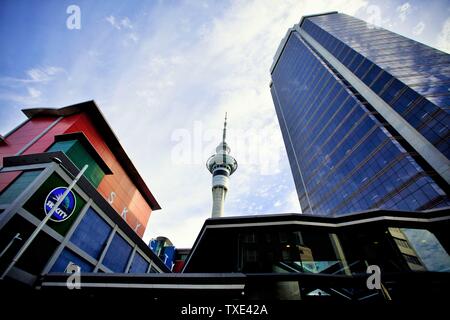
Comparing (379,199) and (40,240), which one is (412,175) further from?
(40,240)

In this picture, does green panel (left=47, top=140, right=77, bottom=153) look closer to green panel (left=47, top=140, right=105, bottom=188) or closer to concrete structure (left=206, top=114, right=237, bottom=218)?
green panel (left=47, top=140, right=105, bottom=188)

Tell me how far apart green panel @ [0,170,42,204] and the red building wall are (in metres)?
0.56

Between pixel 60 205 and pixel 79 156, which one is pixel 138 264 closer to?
pixel 60 205

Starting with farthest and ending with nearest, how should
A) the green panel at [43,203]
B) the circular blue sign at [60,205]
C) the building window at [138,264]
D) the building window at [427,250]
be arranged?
the building window at [138,264] → the circular blue sign at [60,205] → the green panel at [43,203] → the building window at [427,250]

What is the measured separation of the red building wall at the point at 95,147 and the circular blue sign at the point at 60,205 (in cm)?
338

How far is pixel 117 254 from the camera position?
87.3 ft

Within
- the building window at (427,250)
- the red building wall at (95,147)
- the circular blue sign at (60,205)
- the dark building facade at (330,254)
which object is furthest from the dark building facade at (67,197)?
the building window at (427,250)

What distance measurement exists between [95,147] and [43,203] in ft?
37.5

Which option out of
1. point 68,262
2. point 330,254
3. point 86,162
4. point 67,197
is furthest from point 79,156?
point 330,254

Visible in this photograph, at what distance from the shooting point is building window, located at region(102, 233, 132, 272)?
2505 centimetres

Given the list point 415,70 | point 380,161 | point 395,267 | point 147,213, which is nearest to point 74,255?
point 147,213

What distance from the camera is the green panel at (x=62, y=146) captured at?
21803 millimetres

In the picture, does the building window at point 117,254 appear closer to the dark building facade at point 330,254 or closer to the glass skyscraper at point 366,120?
the dark building facade at point 330,254

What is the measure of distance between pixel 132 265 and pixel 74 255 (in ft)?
35.6
